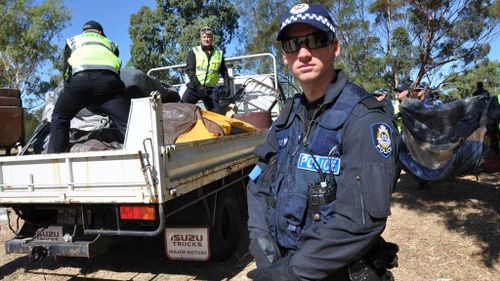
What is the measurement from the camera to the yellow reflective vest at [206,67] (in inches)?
229

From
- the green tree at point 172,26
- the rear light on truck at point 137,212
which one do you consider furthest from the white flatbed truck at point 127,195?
the green tree at point 172,26

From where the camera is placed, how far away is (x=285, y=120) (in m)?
1.77

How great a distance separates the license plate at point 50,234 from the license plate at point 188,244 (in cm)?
90

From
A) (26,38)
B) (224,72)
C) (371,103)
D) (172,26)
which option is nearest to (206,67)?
(224,72)

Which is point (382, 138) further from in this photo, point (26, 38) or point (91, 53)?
point (26, 38)

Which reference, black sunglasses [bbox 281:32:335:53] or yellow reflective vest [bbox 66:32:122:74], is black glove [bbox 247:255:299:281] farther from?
yellow reflective vest [bbox 66:32:122:74]

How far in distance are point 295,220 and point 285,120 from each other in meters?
0.45

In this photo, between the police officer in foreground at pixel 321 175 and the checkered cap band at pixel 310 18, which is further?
the checkered cap band at pixel 310 18

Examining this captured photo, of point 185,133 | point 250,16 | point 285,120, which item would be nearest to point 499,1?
point 250,16

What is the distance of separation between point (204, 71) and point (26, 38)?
21.5 metres

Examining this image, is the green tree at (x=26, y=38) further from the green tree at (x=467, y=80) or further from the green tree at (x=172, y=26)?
the green tree at (x=467, y=80)

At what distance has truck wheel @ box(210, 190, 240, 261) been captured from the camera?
4019mm

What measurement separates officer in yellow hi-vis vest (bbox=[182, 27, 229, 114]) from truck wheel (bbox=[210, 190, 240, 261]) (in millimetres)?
1809

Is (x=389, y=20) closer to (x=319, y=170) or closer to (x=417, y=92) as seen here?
(x=417, y=92)
